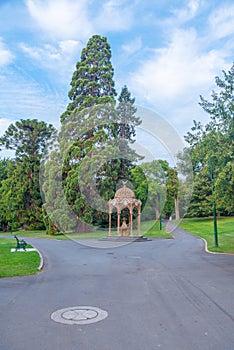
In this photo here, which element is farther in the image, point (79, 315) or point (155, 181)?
point (155, 181)

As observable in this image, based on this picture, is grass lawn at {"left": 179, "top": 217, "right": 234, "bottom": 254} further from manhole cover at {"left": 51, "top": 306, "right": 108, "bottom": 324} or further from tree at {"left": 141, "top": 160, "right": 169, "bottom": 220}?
manhole cover at {"left": 51, "top": 306, "right": 108, "bottom": 324}

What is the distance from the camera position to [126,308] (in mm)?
6133

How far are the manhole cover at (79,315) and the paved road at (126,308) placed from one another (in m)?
0.15

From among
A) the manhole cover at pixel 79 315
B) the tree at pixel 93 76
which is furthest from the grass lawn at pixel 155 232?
the manhole cover at pixel 79 315

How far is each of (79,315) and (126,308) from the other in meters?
0.95

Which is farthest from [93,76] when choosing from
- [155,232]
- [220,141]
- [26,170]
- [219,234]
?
[220,141]

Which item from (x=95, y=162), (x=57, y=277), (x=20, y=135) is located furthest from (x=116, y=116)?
(x=57, y=277)

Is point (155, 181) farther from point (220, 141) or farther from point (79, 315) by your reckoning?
point (79, 315)

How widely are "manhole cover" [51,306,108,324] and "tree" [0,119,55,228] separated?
40.2 m

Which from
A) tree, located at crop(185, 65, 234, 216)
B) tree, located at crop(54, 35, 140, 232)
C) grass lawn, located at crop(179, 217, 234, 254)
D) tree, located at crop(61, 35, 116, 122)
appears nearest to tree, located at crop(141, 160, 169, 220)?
tree, located at crop(54, 35, 140, 232)

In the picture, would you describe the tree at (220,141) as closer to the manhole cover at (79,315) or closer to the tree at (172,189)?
the manhole cover at (79,315)

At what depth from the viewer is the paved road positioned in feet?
14.5

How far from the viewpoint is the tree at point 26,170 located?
4628 cm

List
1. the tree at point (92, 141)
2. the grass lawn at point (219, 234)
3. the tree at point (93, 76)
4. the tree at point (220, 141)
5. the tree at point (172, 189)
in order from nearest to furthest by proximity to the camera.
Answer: the tree at point (220, 141), the grass lawn at point (219, 234), the tree at point (92, 141), the tree at point (93, 76), the tree at point (172, 189)
